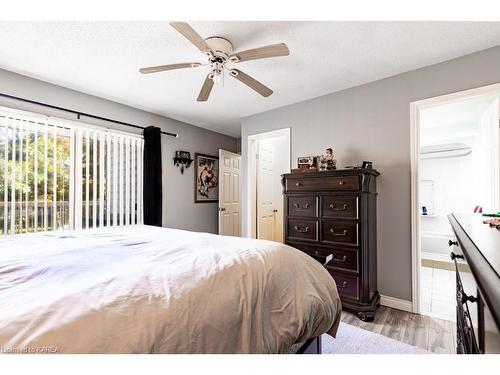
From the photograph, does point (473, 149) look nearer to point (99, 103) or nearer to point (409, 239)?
point (409, 239)

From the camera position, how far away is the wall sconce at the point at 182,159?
12.9ft

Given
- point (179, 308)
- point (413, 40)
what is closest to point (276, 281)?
point (179, 308)

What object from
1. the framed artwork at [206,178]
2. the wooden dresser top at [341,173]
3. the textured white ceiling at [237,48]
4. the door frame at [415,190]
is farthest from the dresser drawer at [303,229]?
the framed artwork at [206,178]

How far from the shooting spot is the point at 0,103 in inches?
92.0

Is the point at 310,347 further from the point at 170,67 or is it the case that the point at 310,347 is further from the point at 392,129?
the point at 392,129

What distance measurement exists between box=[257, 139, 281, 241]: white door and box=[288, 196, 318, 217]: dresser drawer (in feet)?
4.32

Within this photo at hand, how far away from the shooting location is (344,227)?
2361 mm

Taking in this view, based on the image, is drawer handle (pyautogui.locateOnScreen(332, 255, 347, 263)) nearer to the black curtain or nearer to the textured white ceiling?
the textured white ceiling

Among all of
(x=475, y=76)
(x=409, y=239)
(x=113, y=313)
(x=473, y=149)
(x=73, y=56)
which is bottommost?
(x=409, y=239)

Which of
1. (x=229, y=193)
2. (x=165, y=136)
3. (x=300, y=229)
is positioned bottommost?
(x=300, y=229)

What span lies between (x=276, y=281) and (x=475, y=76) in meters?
2.53

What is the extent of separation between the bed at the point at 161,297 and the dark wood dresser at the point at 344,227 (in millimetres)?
1021

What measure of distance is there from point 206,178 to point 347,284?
2.97 meters

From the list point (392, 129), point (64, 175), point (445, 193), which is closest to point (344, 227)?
point (392, 129)
